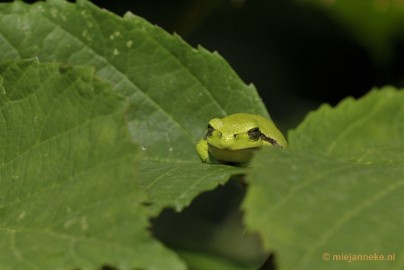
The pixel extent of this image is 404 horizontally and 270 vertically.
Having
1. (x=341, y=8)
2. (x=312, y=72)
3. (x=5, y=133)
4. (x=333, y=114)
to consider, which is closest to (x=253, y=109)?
(x=333, y=114)

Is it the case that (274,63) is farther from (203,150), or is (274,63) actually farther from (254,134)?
(203,150)

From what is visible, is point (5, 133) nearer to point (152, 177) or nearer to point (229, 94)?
point (152, 177)

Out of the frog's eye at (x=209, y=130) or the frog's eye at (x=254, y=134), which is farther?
the frog's eye at (x=254, y=134)

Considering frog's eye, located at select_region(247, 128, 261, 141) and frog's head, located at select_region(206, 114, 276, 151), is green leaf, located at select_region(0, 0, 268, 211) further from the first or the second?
frog's eye, located at select_region(247, 128, 261, 141)

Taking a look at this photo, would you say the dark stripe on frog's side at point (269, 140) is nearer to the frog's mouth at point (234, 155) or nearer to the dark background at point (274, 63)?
the frog's mouth at point (234, 155)

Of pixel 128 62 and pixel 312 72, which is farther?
pixel 312 72

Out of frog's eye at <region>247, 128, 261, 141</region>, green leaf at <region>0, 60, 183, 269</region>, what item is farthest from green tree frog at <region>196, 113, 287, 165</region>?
green leaf at <region>0, 60, 183, 269</region>

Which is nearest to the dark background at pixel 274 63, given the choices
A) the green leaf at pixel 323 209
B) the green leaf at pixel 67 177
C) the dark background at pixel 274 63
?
the dark background at pixel 274 63
